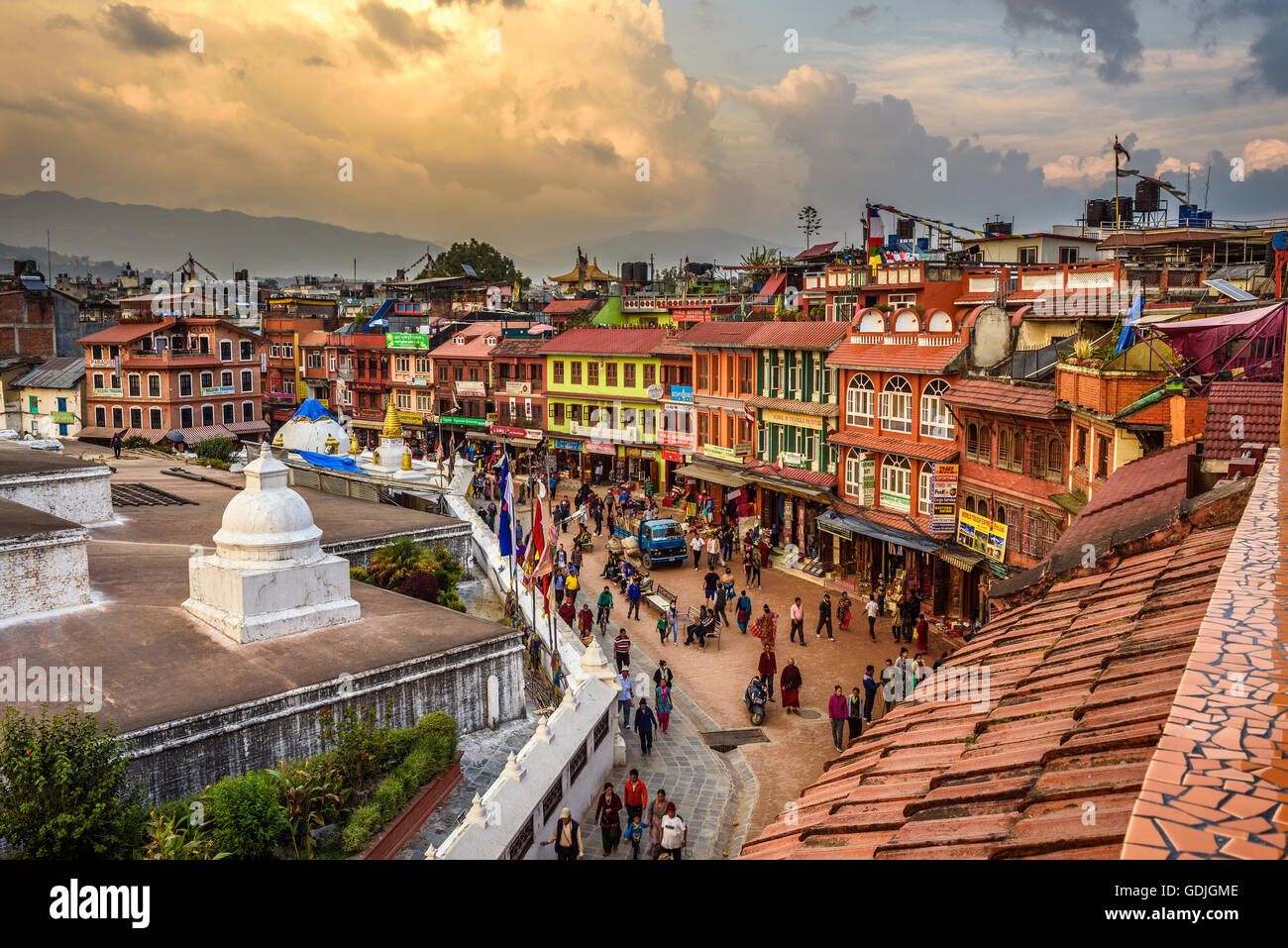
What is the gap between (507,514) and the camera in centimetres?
2378

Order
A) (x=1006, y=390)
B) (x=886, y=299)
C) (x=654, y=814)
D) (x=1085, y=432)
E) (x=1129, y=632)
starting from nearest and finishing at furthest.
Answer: (x=1129, y=632) → (x=654, y=814) → (x=1085, y=432) → (x=1006, y=390) → (x=886, y=299)

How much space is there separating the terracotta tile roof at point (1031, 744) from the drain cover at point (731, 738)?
36.6 feet

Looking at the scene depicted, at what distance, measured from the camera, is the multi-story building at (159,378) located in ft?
201

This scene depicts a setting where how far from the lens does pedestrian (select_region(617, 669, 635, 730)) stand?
1967cm

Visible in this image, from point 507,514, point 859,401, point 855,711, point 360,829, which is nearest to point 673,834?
point 360,829

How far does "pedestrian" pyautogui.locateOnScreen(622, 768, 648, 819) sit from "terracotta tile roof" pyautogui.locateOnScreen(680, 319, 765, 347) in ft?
94.7

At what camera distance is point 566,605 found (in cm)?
2723

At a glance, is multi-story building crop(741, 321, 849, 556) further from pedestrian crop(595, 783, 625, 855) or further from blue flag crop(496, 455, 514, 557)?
pedestrian crop(595, 783, 625, 855)

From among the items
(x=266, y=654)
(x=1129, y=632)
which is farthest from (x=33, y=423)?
(x=1129, y=632)

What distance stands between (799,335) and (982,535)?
14.1m

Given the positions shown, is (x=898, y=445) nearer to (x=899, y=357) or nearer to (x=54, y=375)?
(x=899, y=357)

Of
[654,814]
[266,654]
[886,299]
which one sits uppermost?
[886,299]
